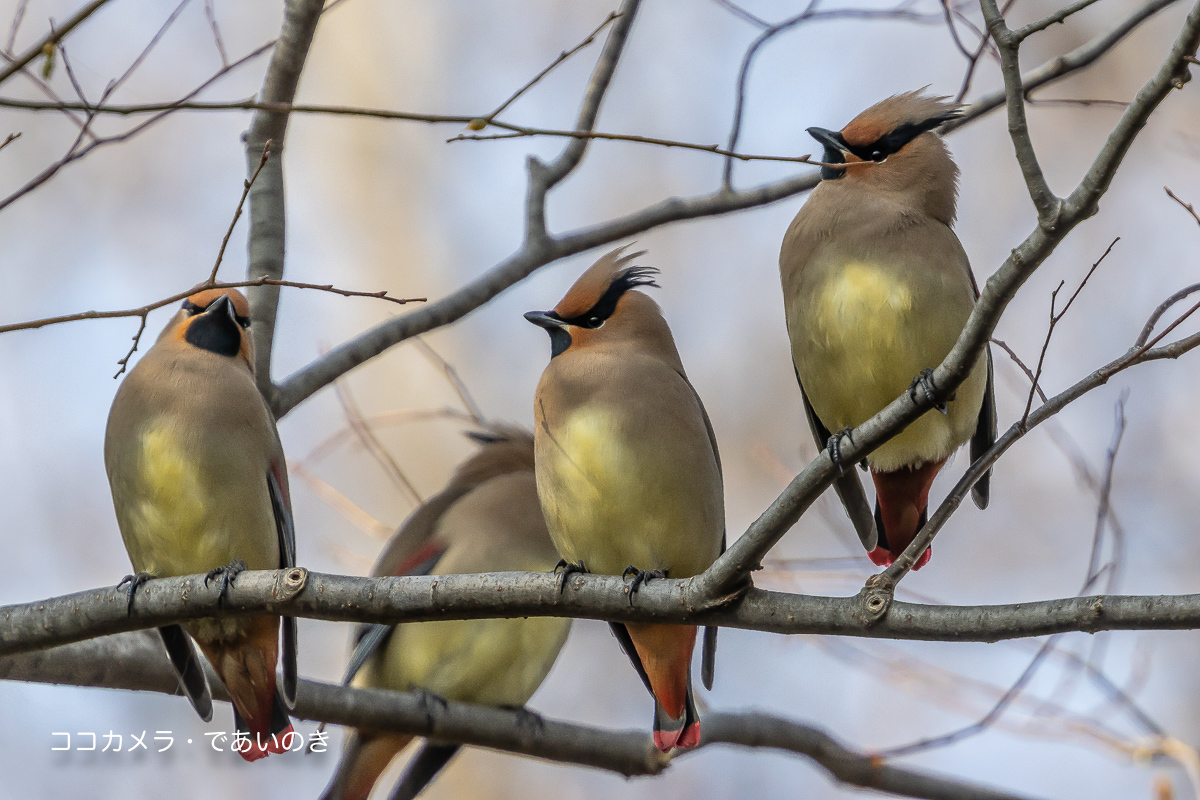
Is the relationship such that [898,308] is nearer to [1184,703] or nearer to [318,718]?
[318,718]

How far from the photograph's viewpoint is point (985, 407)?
171 inches

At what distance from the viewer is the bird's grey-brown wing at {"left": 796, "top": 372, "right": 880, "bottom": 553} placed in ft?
13.7

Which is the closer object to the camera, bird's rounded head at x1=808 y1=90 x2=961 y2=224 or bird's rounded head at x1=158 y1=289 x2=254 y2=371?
bird's rounded head at x1=808 y1=90 x2=961 y2=224

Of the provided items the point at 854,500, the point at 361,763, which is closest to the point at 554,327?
the point at 854,500

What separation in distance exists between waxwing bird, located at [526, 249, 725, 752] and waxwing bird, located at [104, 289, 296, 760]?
988mm

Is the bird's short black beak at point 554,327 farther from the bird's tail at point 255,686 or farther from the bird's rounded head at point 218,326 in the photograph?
the bird's tail at point 255,686

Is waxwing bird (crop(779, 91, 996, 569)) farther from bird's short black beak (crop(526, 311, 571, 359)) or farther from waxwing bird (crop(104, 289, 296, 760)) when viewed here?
waxwing bird (crop(104, 289, 296, 760))

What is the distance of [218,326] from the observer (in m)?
4.62

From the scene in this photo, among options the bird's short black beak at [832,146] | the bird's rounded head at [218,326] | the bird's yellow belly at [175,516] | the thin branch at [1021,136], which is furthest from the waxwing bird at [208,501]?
the thin branch at [1021,136]

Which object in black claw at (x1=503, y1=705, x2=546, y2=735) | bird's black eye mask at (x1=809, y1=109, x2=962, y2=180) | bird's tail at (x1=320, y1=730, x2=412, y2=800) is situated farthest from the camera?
bird's tail at (x1=320, y1=730, x2=412, y2=800)

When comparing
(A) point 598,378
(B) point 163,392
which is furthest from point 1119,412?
(B) point 163,392

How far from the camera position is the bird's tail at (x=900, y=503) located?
4.07 m

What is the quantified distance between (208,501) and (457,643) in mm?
1379

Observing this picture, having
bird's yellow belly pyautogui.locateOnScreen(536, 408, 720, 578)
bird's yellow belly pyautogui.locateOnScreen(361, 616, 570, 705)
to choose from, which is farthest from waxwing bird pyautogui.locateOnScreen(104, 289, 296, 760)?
bird's yellow belly pyautogui.locateOnScreen(536, 408, 720, 578)
